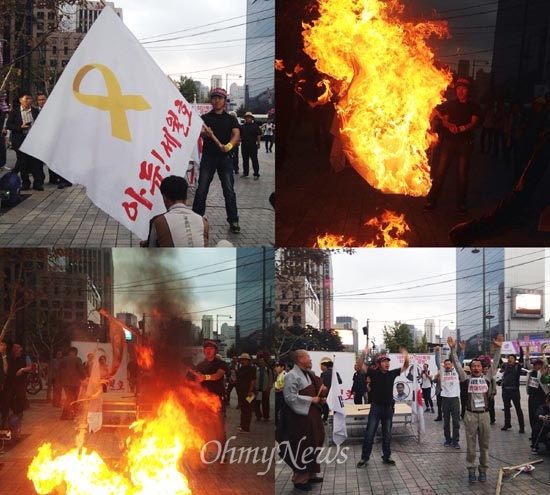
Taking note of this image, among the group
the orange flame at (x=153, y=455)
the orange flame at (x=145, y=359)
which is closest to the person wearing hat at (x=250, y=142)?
the orange flame at (x=145, y=359)

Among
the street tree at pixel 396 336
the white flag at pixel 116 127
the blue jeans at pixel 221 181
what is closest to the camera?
the white flag at pixel 116 127

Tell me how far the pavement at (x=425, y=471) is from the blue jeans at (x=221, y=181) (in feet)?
6.25

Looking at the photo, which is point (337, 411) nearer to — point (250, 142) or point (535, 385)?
point (535, 385)

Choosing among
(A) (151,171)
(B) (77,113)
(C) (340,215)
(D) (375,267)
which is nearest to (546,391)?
(D) (375,267)

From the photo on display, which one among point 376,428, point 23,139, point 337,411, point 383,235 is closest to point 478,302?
point 383,235

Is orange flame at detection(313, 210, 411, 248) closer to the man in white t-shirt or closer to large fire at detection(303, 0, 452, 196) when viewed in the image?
large fire at detection(303, 0, 452, 196)

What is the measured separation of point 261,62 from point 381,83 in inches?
35.1

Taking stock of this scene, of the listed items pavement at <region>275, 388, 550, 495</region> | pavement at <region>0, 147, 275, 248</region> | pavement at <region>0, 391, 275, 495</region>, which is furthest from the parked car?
pavement at <region>0, 147, 275, 248</region>

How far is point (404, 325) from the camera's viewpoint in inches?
222

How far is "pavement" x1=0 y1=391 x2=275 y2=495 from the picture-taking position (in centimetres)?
549

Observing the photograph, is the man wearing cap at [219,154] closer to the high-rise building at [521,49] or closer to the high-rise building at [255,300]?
the high-rise building at [255,300]

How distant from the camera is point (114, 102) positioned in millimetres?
5430

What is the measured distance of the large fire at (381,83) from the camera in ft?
17.8

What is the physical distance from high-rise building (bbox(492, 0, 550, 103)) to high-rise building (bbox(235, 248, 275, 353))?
83.0 inches
